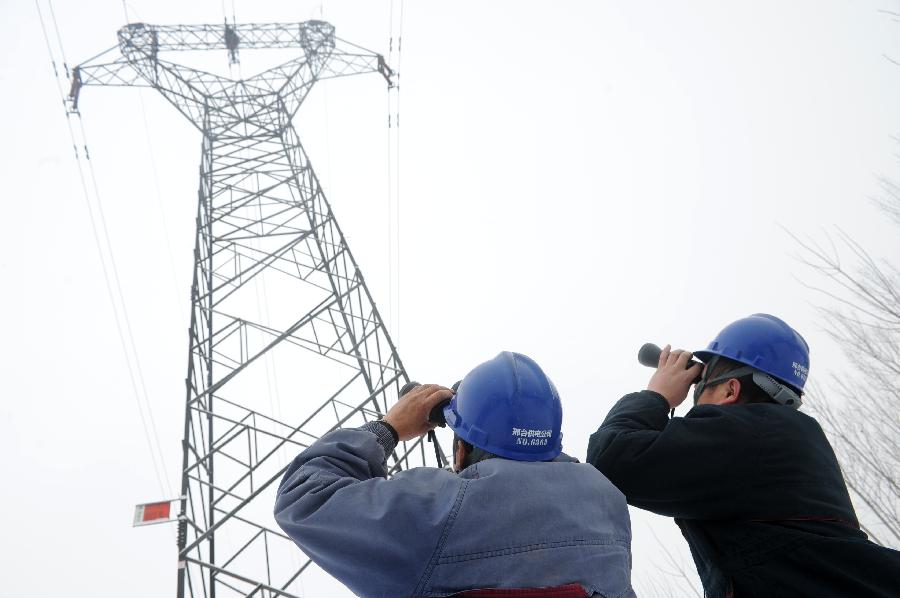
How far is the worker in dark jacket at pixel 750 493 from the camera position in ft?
4.72

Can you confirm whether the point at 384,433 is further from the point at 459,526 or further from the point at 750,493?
the point at 750,493

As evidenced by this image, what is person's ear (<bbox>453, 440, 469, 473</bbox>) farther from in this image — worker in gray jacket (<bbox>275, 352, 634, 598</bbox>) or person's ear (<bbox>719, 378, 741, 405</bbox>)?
person's ear (<bbox>719, 378, 741, 405</bbox>)

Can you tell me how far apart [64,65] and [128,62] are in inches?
41.1

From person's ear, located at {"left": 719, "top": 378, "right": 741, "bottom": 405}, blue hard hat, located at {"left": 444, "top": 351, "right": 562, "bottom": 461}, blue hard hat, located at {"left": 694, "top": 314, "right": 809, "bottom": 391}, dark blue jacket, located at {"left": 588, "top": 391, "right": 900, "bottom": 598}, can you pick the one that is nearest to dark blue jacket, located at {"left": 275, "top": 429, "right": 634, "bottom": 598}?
blue hard hat, located at {"left": 444, "top": 351, "right": 562, "bottom": 461}

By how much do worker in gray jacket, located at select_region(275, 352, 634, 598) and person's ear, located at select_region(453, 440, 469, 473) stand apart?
26 centimetres

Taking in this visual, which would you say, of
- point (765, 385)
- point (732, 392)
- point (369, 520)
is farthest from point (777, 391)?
point (369, 520)

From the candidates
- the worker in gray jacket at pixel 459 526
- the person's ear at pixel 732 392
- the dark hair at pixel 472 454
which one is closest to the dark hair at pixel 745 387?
the person's ear at pixel 732 392

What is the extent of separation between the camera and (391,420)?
1615mm

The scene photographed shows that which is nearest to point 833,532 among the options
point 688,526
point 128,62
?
point 688,526

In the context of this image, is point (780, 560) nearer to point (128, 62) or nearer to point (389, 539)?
point (389, 539)

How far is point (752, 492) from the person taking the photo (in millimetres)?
1548

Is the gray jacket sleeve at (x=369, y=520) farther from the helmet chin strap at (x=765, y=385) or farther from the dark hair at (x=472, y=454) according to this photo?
the helmet chin strap at (x=765, y=385)

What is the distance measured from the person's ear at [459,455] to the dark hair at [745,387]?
1.01m

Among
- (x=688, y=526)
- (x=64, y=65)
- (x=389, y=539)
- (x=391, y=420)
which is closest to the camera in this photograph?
(x=389, y=539)
